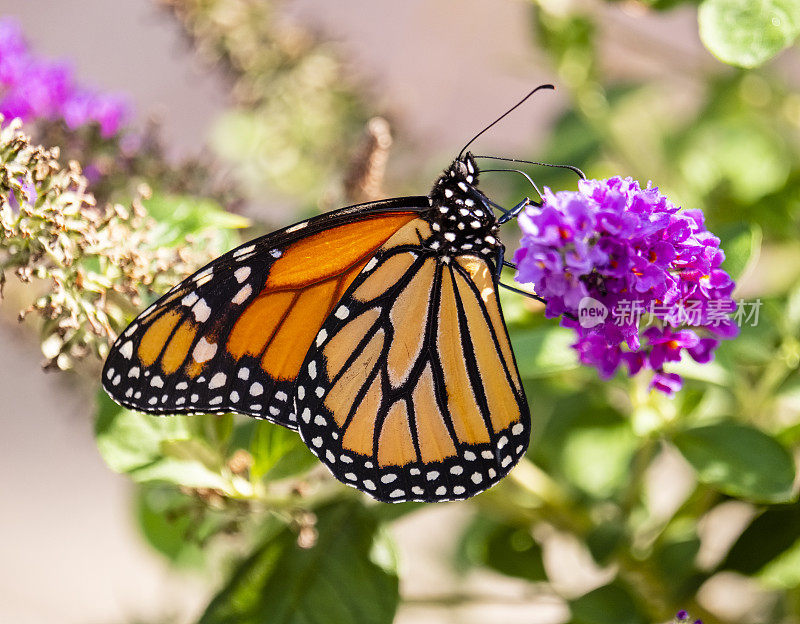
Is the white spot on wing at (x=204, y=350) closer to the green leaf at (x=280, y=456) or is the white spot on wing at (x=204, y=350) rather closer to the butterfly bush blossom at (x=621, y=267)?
the green leaf at (x=280, y=456)

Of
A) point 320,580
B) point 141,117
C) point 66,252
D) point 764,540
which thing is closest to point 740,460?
point 764,540

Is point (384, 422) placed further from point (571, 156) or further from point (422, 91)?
point (422, 91)

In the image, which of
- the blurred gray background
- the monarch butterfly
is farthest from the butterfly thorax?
the blurred gray background

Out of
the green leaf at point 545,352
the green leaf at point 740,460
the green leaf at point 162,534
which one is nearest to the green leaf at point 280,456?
the green leaf at point 545,352

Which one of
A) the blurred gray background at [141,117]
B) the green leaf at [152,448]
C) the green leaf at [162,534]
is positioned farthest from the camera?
the blurred gray background at [141,117]

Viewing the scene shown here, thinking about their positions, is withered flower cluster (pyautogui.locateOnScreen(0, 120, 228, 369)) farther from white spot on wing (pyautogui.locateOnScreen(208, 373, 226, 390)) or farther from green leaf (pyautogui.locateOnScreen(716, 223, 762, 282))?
green leaf (pyautogui.locateOnScreen(716, 223, 762, 282))

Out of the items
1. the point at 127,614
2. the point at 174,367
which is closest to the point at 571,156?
the point at 174,367

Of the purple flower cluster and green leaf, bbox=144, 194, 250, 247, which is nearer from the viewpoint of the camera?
green leaf, bbox=144, 194, 250, 247
